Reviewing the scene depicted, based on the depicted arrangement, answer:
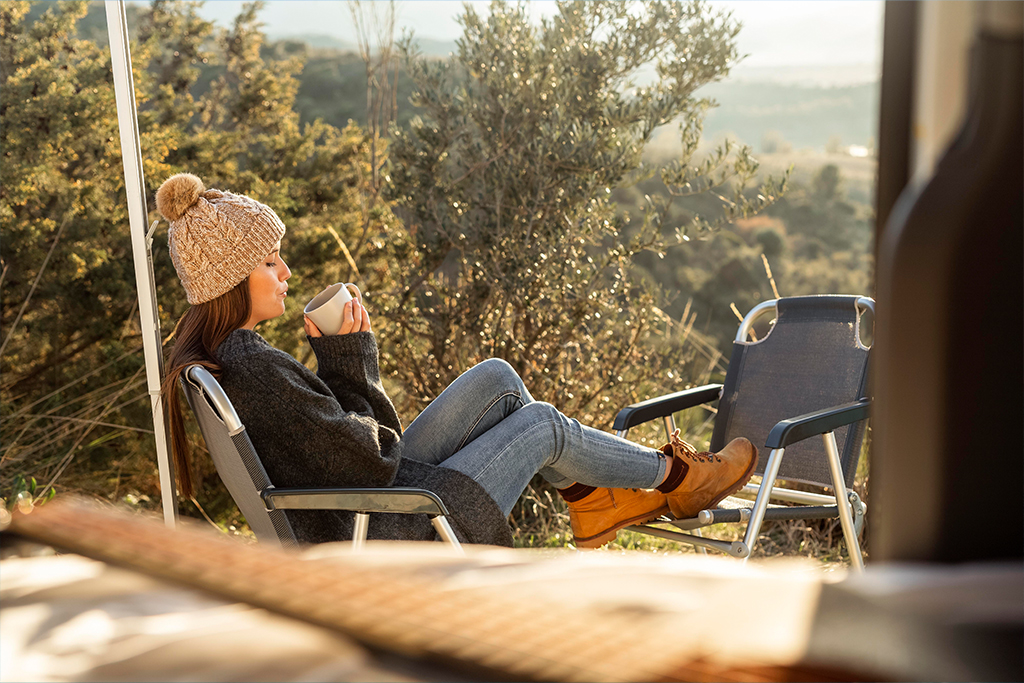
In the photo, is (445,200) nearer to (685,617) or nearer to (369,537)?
(369,537)

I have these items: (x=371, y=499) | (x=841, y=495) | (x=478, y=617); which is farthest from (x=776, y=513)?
(x=478, y=617)

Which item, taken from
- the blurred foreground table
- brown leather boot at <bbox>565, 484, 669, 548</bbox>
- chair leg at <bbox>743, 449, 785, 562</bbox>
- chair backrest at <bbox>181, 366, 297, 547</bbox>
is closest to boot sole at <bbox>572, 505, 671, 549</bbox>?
brown leather boot at <bbox>565, 484, 669, 548</bbox>

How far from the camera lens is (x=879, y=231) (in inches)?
12.6

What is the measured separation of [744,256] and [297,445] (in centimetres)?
1385

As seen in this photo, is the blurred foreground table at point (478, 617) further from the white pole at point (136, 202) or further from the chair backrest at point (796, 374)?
the chair backrest at point (796, 374)

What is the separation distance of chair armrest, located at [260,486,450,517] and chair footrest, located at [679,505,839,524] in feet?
3.05

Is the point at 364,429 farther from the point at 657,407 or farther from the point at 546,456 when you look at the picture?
the point at 657,407

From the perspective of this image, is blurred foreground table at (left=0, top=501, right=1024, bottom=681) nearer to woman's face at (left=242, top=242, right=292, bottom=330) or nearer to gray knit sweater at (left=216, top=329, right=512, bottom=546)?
gray knit sweater at (left=216, top=329, right=512, bottom=546)

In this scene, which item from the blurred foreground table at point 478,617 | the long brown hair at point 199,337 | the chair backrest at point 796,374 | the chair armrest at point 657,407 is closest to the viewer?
the blurred foreground table at point 478,617

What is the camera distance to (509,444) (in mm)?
2443

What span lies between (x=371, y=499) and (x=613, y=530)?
34.5 inches

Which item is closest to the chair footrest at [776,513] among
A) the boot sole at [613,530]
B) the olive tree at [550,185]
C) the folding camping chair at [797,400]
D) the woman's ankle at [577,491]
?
the folding camping chair at [797,400]

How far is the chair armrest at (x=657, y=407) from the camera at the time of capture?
286 centimetres

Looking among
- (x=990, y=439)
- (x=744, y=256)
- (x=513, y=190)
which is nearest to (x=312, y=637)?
(x=990, y=439)
